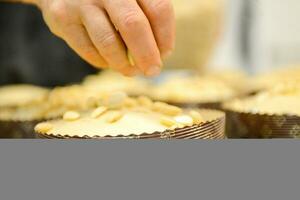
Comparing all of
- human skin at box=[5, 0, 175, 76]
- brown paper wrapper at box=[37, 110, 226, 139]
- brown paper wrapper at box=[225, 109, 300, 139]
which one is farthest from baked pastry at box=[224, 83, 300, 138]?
human skin at box=[5, 0, 175, 76]

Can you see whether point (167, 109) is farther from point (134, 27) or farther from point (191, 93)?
point (191, 93)

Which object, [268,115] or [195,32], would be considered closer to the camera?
[268,115]

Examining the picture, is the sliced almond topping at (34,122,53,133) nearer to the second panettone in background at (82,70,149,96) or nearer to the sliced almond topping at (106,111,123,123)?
the sliced almond topping at (106,111,123,123)

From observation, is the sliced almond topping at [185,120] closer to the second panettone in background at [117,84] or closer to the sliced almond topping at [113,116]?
the sliced almond topping at [113,116]

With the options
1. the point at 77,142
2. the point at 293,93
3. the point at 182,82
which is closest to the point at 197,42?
the point at 182,82

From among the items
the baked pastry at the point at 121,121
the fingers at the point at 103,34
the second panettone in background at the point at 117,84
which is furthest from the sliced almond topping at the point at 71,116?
the second panettone in background at the point at 117,84

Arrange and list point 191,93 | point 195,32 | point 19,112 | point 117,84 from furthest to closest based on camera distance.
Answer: point 195,32 → point 117,84 → point 191,93 → point 19,112

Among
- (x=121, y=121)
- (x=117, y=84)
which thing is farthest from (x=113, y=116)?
(x=117, y=84)
